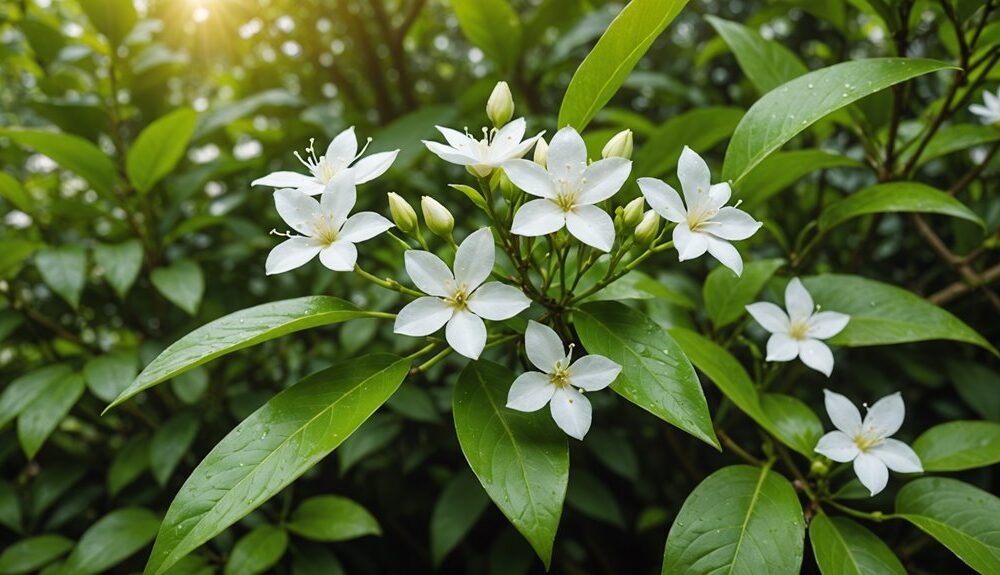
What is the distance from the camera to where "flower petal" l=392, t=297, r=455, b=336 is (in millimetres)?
782

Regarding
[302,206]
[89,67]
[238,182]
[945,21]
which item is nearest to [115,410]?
[238,182]

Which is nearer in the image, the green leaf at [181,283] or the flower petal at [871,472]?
the flower petal at [871,472]

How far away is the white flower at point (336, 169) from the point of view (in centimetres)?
89

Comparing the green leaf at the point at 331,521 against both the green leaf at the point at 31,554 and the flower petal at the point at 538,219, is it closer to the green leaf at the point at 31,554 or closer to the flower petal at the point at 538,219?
the green leaf at the point at 31,554

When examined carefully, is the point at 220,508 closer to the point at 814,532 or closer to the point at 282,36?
the point at 814,532

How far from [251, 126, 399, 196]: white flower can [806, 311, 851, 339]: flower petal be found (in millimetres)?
697

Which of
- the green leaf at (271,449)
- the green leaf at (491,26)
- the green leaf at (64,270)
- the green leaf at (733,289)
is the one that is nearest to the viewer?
the green leaf at (271,449)

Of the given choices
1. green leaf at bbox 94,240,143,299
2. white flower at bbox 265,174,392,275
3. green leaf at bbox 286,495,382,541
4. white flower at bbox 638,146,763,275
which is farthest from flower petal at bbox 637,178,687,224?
green leaf at bbox 94,240,143,299

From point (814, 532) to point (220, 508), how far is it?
76 cm

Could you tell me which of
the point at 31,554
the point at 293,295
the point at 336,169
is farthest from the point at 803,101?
the point at 31,554

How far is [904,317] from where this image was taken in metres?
1.05

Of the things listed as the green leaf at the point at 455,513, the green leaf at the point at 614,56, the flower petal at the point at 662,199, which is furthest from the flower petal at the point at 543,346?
the green leaf at the point at 455,513

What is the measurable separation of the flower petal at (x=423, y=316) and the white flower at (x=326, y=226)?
98 mm

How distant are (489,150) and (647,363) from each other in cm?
34
